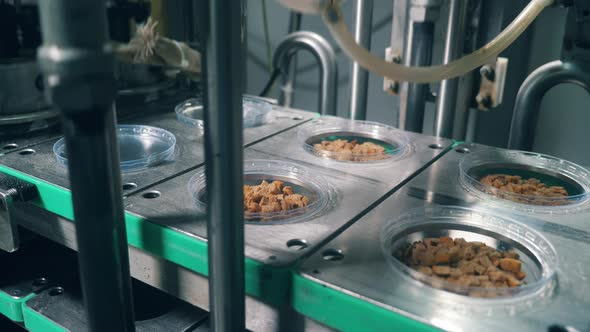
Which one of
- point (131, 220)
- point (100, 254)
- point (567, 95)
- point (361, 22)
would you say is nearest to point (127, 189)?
point (131, 220)

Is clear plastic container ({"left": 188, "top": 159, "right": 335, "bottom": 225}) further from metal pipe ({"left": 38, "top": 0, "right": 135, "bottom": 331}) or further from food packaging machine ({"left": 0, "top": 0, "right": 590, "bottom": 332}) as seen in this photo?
metal pipe ({"left": 38, "top": 0, "right": 135, "bottom": 331})

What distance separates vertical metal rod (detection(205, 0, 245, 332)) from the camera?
477 millimetres

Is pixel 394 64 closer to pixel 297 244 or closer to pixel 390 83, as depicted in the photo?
pixel 297 244

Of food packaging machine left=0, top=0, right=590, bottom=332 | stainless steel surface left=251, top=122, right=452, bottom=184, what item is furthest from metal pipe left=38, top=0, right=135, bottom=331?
stainless steel surface left=251, top=122, right=452, bottom=184

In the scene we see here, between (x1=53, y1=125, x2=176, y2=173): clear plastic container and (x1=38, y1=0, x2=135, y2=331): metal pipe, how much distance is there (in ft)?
1.32

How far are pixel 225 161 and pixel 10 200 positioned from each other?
0.46 m

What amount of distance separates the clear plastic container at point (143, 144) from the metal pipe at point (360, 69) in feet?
1.47

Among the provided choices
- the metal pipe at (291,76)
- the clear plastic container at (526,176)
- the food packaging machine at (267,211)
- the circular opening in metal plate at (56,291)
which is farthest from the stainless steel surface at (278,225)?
the metal pipe at (291,76)

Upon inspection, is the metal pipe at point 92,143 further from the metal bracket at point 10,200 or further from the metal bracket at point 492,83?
the metal bracket at point 492,83

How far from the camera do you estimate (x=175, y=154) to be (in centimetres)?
97

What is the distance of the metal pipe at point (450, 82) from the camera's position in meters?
1.04

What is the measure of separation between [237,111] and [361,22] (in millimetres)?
759

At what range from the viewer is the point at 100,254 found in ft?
1.57

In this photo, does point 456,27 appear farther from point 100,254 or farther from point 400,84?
point 100,254
